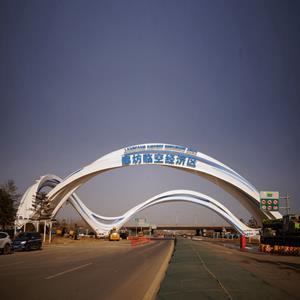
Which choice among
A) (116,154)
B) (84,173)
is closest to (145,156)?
(116,154)

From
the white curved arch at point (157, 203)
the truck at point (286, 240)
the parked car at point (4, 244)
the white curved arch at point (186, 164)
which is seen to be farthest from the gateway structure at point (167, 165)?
the parked car at point (4, 244)

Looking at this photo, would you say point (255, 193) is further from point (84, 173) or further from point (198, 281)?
point (198, 281)

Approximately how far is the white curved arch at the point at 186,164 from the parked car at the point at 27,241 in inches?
1352

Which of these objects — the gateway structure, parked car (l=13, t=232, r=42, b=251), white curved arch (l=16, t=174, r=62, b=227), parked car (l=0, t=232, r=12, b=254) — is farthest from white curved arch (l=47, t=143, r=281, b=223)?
parked car (l=0, t=232, r=12, b=254)

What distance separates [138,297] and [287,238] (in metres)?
24.1

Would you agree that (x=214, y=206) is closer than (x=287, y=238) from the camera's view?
No

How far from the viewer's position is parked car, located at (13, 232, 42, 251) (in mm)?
27581

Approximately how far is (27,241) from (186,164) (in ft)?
124

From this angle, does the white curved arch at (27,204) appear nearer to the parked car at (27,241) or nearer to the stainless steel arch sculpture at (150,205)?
the stainless steel arch sculpture at (150,205)

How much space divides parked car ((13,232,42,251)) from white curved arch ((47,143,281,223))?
3434 cm

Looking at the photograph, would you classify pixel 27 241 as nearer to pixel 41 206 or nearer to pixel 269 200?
pixel 269 200

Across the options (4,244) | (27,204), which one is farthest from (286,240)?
(27,204)

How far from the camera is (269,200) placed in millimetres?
→ 42594

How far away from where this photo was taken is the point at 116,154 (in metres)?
66.2
